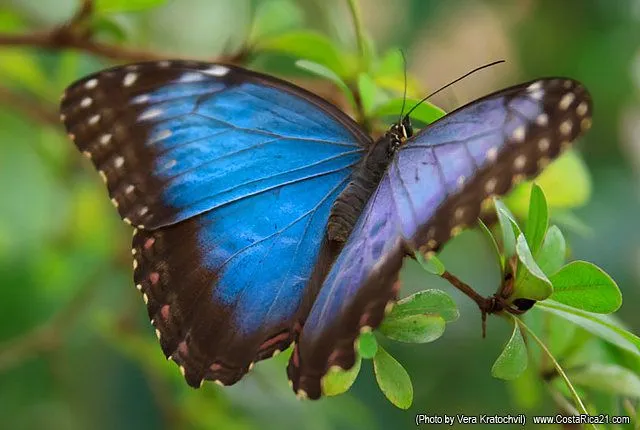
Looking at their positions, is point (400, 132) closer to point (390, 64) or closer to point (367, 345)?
point (390, 64)

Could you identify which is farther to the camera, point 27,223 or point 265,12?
point 27,223

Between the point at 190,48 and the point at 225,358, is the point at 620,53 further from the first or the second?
the point at 225,358


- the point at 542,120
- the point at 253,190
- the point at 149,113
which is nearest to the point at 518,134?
the point at 542,120

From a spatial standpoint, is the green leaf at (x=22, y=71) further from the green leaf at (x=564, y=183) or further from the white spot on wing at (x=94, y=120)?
the green leaf at (x=564, y=183)

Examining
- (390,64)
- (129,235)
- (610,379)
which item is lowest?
(129,235)

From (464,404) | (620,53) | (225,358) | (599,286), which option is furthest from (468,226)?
(620,53)

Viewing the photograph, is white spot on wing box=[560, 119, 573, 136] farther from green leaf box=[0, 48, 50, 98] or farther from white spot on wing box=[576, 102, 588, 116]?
green leaf box=[0, 48, 50, 98]

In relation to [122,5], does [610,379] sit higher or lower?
lower
